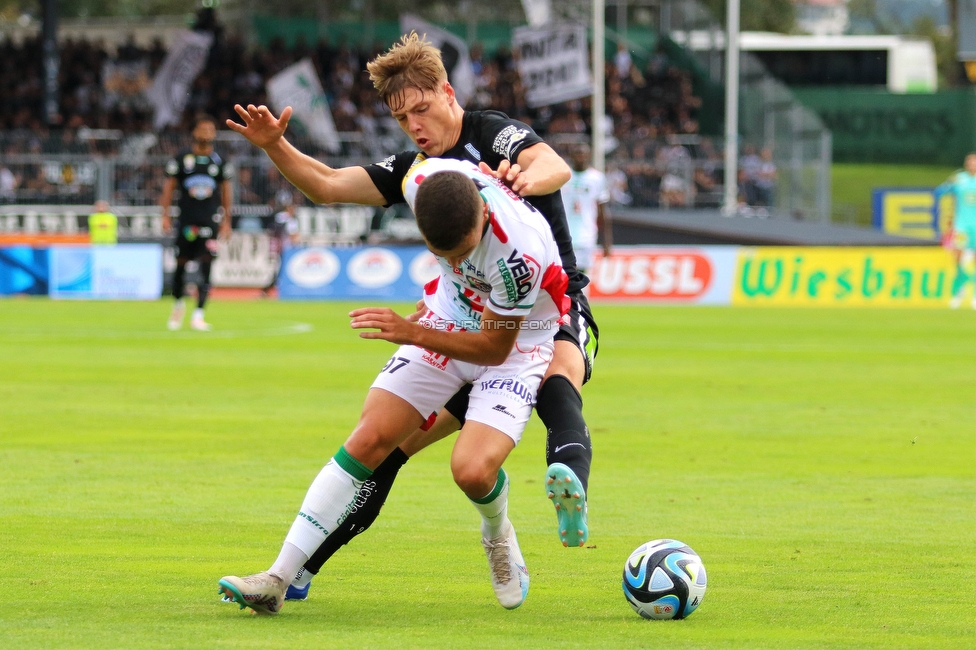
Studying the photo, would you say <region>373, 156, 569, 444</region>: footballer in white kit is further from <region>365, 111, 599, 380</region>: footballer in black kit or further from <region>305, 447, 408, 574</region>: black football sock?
<region>305, 447, 408, 574</region>: black football sock

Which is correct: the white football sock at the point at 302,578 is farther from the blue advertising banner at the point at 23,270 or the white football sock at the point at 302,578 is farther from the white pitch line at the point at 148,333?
the blue advertising banner at the point at 23,270

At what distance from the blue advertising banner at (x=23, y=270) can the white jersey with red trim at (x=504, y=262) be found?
23451mm

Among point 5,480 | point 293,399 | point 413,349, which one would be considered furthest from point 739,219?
point 413,349

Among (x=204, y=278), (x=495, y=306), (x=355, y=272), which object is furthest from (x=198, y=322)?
(x=495, y=306)

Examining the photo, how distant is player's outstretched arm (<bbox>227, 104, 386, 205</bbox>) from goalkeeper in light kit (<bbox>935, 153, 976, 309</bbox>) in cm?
2080

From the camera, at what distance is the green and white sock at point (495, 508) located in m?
5.75

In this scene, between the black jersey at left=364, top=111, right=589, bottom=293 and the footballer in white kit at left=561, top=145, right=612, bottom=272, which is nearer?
the black jersey at left=364, top=111, right=589, bottom=293

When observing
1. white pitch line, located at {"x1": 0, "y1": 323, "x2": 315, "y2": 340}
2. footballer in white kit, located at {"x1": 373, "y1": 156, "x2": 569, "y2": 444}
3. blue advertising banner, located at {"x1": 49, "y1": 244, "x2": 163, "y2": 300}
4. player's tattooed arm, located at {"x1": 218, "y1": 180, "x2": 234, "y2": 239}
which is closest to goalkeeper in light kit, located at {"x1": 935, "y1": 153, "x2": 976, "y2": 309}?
white pitch line, located at {"x1": 0, "y1": 323, "x2": 315, "y2": 340}

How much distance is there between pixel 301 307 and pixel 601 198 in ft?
21.3

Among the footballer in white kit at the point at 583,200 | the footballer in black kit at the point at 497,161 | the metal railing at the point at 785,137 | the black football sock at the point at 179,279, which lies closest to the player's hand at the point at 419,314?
the footballer in black kit at the point at 497,161

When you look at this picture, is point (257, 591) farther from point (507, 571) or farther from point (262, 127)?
point (262, 127)

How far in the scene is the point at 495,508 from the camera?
5.80 m

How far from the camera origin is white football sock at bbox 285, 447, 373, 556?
18.3ft

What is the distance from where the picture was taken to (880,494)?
339 inches
